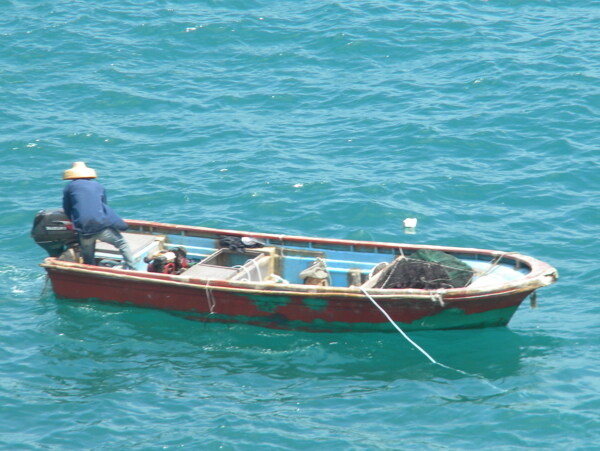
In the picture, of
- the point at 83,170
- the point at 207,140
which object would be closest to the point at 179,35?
the point at 207,140

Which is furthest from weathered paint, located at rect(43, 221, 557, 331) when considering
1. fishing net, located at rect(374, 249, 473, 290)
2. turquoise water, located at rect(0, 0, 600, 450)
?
fishing net, located at rect(374, 249, 473, 290)

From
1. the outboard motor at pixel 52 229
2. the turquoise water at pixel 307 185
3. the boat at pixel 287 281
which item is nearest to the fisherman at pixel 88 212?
the outboard motor at pixel 52 229

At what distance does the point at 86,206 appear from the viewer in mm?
14867

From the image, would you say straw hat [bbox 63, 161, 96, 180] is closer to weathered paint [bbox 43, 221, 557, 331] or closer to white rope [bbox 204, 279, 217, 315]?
weathered paint [bbox 43, 221, 557, 331]

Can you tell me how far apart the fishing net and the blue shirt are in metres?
4.48

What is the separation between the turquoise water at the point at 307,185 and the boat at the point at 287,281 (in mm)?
302

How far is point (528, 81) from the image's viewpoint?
932 inches

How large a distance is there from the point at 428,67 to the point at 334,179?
21.8ft

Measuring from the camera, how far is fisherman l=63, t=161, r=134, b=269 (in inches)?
585

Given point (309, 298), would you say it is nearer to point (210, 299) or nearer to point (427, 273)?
point (210, 299)

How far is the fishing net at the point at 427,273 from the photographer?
45.6ft

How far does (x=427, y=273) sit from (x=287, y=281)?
8.53 feet

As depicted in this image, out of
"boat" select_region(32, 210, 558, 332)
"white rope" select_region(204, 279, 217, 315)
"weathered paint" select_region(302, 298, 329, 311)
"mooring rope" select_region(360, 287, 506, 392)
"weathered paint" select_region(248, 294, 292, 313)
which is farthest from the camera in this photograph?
"white rope" select_region(204, 279, 217, 315)

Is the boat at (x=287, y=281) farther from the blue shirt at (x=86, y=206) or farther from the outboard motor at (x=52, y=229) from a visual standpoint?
the blue shirt at (x=86, y=206)
